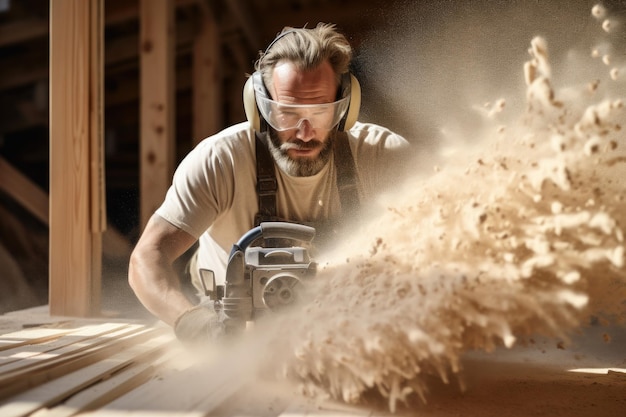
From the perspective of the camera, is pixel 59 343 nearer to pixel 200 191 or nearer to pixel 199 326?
pixel 199 326

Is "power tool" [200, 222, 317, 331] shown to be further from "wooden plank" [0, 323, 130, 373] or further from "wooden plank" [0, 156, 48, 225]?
"wooden plank" [0, 156, 48, 225]

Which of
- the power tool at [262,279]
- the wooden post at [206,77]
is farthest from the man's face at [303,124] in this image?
the wooden post at [206,77]

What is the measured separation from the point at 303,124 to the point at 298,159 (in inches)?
7.4

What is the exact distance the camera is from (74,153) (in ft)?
11.5

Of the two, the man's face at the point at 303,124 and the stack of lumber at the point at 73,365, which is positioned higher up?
the man's face at the point at 303,124

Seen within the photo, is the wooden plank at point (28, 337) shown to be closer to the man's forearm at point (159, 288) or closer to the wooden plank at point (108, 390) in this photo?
the man's forearm at point (159, 288)

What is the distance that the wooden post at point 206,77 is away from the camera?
5.90 m

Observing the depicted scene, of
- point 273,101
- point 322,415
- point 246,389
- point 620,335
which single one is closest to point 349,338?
point 322,415

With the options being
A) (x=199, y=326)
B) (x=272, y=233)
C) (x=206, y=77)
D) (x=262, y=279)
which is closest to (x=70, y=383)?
(x=199, y=326)

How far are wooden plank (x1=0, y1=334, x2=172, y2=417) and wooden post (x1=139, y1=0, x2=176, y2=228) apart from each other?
2.36 meters

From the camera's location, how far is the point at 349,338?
1.70 meters

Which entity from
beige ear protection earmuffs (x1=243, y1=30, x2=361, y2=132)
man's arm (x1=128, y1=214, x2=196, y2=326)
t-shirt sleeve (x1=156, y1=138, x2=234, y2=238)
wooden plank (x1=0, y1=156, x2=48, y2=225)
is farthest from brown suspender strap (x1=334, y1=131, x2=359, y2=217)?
wooden plank (x1=0, y1=156, x2=48, y2=225)

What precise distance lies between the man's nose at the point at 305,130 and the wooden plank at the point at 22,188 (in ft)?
10.9

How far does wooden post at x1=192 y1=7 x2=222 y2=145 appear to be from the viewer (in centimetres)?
590
